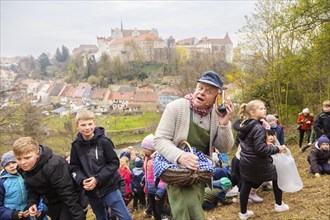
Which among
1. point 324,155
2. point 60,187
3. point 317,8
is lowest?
point 324,155

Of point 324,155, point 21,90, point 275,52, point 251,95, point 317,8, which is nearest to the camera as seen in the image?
point 324,155

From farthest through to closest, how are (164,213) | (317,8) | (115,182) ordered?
(317,8) → (164,213) → (115,182)

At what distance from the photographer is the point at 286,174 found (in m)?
3.68

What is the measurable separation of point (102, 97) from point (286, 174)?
66014 millimetres

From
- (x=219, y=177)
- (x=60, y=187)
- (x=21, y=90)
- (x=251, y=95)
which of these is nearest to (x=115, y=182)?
(x=60, y=187)

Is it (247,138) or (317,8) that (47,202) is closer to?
(247,138)

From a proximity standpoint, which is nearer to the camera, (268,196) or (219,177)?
(268,196)

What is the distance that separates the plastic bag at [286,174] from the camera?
363 cm

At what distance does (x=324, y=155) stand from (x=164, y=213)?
3.37 meters

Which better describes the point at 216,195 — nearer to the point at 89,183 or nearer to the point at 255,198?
the point at 255,198

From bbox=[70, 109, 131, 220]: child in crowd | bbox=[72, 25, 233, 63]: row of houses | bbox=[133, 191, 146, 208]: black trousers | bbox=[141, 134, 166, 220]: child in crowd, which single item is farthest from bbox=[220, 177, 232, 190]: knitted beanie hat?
bbox=[72, 25, 233, 63]: row of houses

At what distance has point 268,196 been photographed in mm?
4527

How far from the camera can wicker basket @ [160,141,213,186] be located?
7.17 ft

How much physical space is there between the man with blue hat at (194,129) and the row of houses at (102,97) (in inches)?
1741
